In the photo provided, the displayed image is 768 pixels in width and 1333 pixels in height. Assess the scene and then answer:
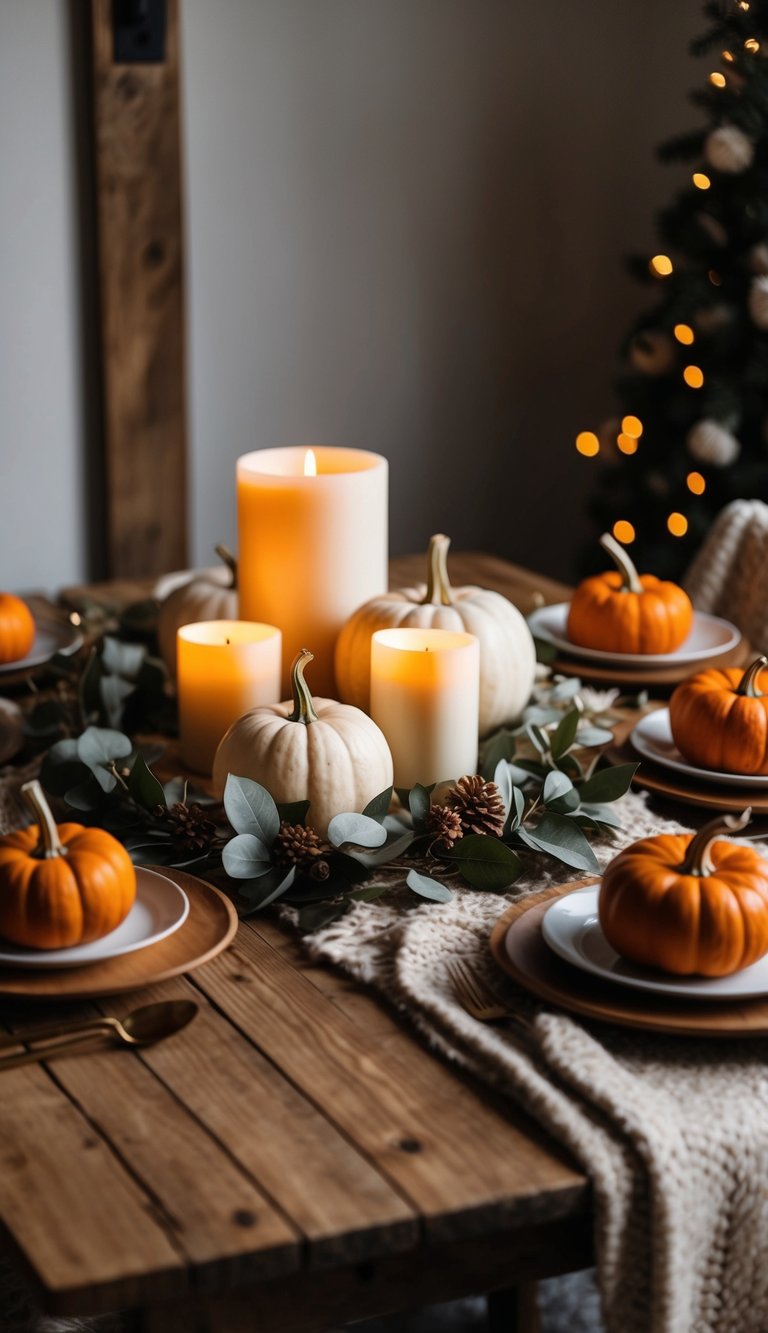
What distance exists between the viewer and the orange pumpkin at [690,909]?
971 millimetres

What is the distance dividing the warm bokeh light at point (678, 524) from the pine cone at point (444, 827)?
1.87 metres

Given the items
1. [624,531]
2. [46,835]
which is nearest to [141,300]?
[624,531]

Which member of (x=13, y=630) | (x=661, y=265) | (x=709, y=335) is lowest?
(x=13, y=630)

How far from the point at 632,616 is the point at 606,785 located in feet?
1.46

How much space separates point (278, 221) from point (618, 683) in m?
1.98

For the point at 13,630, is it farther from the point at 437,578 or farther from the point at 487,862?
the point at 487,862

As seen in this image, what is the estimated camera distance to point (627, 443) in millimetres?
3150

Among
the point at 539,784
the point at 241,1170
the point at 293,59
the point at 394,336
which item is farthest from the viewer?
the point at 394,336

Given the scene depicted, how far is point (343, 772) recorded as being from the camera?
122cm

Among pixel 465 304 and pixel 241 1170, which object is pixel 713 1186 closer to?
pixel 241 1170

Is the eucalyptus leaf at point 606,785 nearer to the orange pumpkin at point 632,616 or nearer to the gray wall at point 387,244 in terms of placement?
the orange pumpkin at point 632,616

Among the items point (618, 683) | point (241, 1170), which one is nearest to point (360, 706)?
point (618, 683)

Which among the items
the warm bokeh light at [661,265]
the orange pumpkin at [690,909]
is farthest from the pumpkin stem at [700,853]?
the warm bokeh light at [661,265]

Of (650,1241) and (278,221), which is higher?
(278,221)
